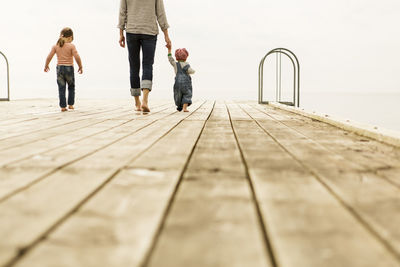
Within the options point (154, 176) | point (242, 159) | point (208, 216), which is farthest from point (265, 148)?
point (208, 216)

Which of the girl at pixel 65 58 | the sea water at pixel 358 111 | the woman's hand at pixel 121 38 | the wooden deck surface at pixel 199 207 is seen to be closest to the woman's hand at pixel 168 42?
the woman's hand at pixel 121 38

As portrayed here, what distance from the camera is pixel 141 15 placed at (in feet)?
15.9

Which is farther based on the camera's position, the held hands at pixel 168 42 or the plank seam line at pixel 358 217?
the held hands at pixel 168 42

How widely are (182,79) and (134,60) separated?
74 centimetres

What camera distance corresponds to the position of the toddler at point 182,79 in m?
5.36

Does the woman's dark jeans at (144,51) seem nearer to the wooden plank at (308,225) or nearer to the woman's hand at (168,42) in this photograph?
the woman's hand at (168,42)

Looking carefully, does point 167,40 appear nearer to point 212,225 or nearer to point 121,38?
point 121,38

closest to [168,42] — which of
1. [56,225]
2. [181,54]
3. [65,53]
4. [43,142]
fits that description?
[181,54]

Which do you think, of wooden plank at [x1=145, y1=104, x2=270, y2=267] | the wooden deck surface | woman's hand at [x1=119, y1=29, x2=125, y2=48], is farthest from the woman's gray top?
wooden plank at [x1=145, y1=104, x2=270, y2=267]

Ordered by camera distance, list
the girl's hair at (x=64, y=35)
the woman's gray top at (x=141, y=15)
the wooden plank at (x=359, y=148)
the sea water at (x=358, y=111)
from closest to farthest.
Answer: the wooden plank at (x=359, y=148) < the woman's gray top at (x=141, y=15) < the girl's hair at (x=64, y=35) < the sea water at (x=358, y=111)

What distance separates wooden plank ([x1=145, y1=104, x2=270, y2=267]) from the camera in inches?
29.2

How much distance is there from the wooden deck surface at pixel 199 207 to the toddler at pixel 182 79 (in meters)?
3.39

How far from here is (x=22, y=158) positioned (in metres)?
1.75

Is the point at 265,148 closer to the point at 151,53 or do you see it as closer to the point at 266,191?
the point at 266,191
